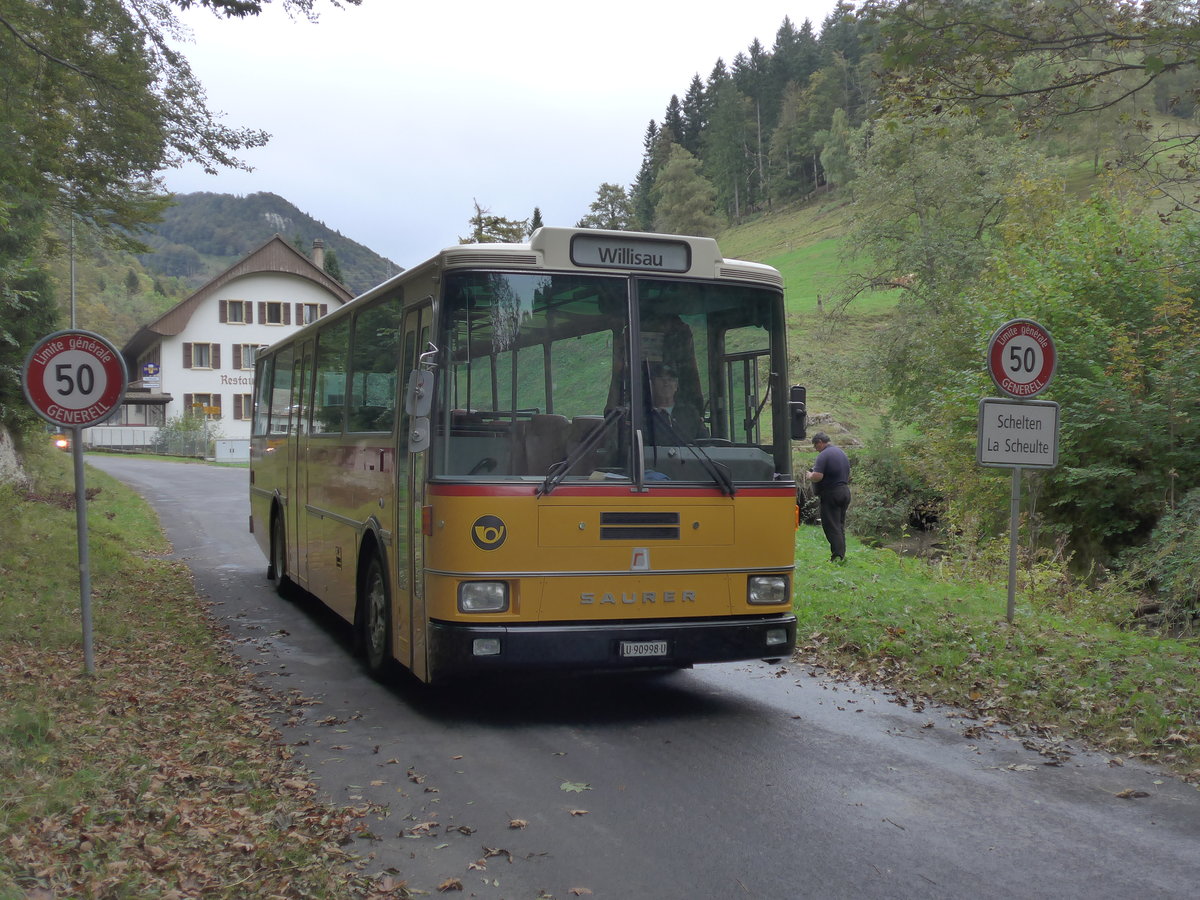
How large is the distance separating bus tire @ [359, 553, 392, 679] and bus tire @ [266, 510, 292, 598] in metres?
4.99

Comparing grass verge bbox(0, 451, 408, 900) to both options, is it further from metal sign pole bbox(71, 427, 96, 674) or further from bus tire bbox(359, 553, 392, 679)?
bus tire bbox(359, 553, 392, 679)

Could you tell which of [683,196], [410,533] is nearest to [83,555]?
[410,533]

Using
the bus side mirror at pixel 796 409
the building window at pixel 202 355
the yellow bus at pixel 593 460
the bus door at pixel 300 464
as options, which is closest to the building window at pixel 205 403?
the building window at pixel 202 355

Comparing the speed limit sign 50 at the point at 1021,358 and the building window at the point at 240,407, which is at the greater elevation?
the building window at the point at 240,407

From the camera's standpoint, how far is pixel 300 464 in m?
12.8

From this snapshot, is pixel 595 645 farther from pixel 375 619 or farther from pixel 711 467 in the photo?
pixel 375 619

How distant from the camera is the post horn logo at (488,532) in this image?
7262mm

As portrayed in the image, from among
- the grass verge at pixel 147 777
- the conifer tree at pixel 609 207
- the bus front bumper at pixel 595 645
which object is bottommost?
the grass verge at pixel 147 777

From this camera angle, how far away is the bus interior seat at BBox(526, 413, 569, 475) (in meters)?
7.43

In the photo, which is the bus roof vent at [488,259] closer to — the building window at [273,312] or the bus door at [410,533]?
the bus door at [410,533]

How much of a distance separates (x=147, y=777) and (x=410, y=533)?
2525 mm

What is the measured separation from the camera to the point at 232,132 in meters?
14.9

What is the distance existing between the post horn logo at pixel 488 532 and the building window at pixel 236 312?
70752mm

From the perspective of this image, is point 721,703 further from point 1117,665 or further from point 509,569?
point 1117,665
